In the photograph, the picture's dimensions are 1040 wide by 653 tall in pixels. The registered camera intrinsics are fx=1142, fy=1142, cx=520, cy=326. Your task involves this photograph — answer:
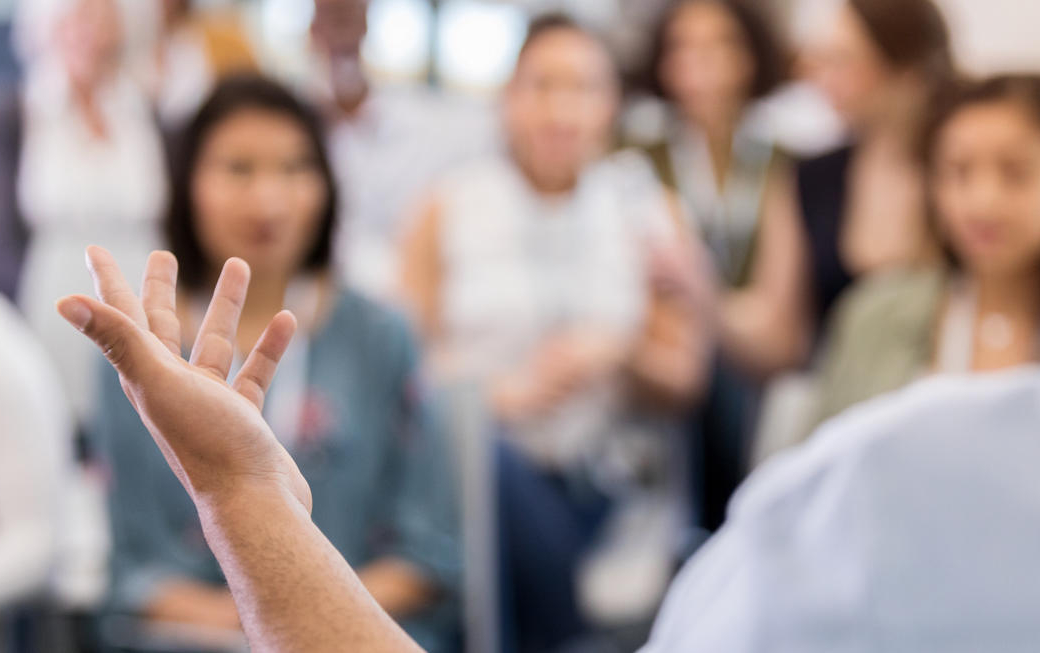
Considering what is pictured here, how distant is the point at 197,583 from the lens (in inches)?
45.4

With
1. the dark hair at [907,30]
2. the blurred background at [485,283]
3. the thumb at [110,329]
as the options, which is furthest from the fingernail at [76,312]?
the dark hair at [907,30]

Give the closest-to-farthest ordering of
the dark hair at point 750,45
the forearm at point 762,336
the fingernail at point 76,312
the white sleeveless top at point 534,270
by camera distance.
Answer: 1. the fingernail at point 76,312
2. the white sleeveless top at point 534,270
3. the forearm at point 762,336
4. the dark hair at point 750,45

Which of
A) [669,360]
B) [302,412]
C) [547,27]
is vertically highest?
[547,27]

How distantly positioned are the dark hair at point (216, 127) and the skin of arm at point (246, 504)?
727mm

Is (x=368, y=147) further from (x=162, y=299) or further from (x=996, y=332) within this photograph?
(x=162, y=299)

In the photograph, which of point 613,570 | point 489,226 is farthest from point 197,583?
point 489,226

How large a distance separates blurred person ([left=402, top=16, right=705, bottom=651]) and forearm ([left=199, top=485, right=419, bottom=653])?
3.10ft

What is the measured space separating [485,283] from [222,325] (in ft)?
3.71

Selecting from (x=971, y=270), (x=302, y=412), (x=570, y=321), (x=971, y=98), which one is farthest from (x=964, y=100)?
(x=302, y=412)

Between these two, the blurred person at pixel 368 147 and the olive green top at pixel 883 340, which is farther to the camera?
the blurred person at pixel 368 147

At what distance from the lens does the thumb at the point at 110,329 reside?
39 cm

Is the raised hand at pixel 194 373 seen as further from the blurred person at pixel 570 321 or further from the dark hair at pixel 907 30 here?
the dark hair at pixel 907 30

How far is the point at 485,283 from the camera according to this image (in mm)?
1614


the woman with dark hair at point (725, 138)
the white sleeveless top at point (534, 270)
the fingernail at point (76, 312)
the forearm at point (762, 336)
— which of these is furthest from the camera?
the woman with dark hair at point (725, 138)
